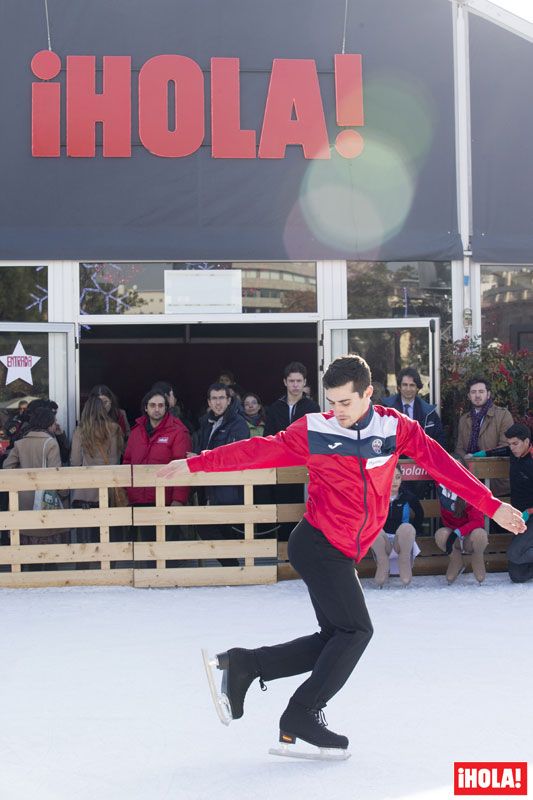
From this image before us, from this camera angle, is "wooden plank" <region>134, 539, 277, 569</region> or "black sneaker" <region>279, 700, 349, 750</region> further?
"wooden plank" <region>134, 539, 277, 569</region>

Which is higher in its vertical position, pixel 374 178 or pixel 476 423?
pixel 374 178

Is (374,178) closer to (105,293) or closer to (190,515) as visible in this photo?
(105,293)

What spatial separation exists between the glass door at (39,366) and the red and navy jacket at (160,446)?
1900mm

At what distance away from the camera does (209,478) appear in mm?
7832

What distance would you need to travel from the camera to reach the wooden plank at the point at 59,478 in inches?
305

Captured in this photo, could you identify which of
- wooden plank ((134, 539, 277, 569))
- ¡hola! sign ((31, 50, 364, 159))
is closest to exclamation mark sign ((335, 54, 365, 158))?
¡hola! sign ((31, 50, 364, 159))

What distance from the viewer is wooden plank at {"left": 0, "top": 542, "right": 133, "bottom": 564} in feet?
25.2

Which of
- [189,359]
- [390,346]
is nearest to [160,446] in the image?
[390,346]

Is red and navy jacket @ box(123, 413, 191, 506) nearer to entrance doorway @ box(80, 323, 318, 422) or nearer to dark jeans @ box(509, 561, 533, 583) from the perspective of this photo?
dark jeans @ box(509, 561, 533, 583)

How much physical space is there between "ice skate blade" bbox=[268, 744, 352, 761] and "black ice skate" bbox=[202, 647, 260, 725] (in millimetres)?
222

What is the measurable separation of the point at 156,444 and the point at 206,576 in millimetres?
1090

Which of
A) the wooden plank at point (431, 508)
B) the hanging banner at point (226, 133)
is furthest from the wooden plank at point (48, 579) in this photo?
the hanging banner at point (226, 133)

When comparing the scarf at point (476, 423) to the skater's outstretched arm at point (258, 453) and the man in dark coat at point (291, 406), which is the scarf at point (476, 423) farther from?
the skater's outstretched arm at point (258, 453)

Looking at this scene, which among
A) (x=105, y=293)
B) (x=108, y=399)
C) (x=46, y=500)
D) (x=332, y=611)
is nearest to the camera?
(x=332, y=611)
